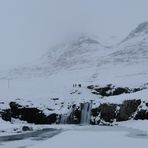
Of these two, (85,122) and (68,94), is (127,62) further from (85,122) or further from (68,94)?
(85,122)

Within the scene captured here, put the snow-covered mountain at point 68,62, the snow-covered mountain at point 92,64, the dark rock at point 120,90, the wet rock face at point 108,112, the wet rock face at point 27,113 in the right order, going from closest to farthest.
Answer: the wet rock face at point 108,112, the wet rock face at point 27,113, the dark rock at point 120,90, the snow-covered mountain at point 92,64, the snow-covered mountain at point 68,62

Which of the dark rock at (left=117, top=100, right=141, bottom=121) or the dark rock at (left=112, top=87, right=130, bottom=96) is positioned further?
the dark rock at (left=112, top=87, right=130, bottom=96)

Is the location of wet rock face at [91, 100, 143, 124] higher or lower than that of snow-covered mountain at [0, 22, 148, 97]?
lower

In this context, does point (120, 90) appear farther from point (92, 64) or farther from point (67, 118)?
point (92, 64)

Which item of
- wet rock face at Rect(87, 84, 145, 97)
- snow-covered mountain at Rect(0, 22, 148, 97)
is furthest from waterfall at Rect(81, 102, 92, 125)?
snow-covered mountain at Rect(0, 22, 148, 97)

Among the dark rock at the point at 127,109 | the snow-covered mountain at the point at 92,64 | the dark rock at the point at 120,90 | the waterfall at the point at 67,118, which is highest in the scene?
the snow-covered mountain at the point at 92,64

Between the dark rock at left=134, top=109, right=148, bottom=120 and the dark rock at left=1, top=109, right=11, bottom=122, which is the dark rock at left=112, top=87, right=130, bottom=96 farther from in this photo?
the dark rock at left=1, top=109, right=11, bottom=122

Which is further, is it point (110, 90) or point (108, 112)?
point (110, 90)

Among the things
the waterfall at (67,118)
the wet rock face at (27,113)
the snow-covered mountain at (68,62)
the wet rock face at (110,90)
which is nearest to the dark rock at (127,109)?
the waterfall at (67,118)

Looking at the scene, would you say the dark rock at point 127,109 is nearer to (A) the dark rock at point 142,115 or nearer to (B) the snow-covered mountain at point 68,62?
(A) the dark rock at point 142,115

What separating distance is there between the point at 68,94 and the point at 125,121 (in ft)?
59.6

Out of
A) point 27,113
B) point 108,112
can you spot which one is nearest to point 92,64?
point 27,113

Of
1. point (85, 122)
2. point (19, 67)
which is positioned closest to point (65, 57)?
point (19, 67)

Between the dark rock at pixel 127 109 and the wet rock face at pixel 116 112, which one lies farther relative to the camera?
the dark rock at pixel 127 109
